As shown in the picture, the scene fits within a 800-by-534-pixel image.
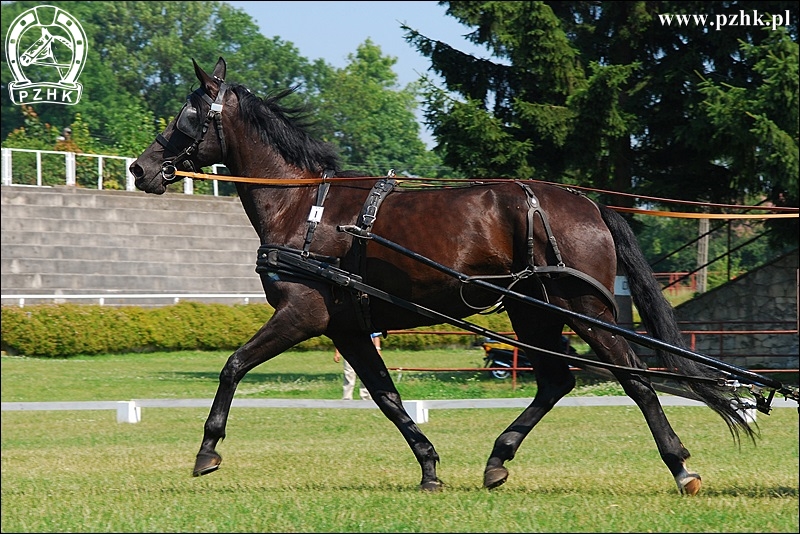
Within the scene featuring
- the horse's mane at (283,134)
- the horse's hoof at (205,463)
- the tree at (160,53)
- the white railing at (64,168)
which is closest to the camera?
the horse's hoof at (205,463)

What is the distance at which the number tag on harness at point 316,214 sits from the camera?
7062 millimetres

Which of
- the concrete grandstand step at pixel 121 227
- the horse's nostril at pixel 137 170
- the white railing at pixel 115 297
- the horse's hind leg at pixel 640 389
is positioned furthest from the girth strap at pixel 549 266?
the concrete grandstand step at pixel 121 227

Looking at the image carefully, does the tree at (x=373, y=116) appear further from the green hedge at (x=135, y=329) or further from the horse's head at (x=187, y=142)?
the horse's head at (x=187, y=142)

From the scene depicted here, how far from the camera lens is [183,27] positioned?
69.6 m

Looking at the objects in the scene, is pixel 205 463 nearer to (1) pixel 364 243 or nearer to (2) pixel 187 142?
(1) pixel 364 243

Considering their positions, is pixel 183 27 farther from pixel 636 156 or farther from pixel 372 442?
pixel 372 442

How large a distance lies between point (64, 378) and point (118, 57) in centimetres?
4420

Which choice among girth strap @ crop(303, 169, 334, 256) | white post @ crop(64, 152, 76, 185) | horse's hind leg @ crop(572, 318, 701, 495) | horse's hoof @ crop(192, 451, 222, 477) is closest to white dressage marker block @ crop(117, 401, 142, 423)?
horse's hoof @ crop(192, 451, 222, 477)

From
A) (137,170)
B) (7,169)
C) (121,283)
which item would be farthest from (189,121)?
(7,169)

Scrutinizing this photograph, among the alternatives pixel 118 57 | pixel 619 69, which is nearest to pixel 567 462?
pixel 619 69

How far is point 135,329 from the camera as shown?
2903 centimetres

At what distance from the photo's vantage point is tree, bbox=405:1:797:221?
17234 millimetres

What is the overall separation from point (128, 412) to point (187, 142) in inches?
346

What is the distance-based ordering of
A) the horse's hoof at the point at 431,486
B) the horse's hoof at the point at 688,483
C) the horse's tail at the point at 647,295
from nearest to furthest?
the horse's hoof at the point at 688,483
the horse's hoof at the point at 431,486
the horse's tail at the point at 647,295
